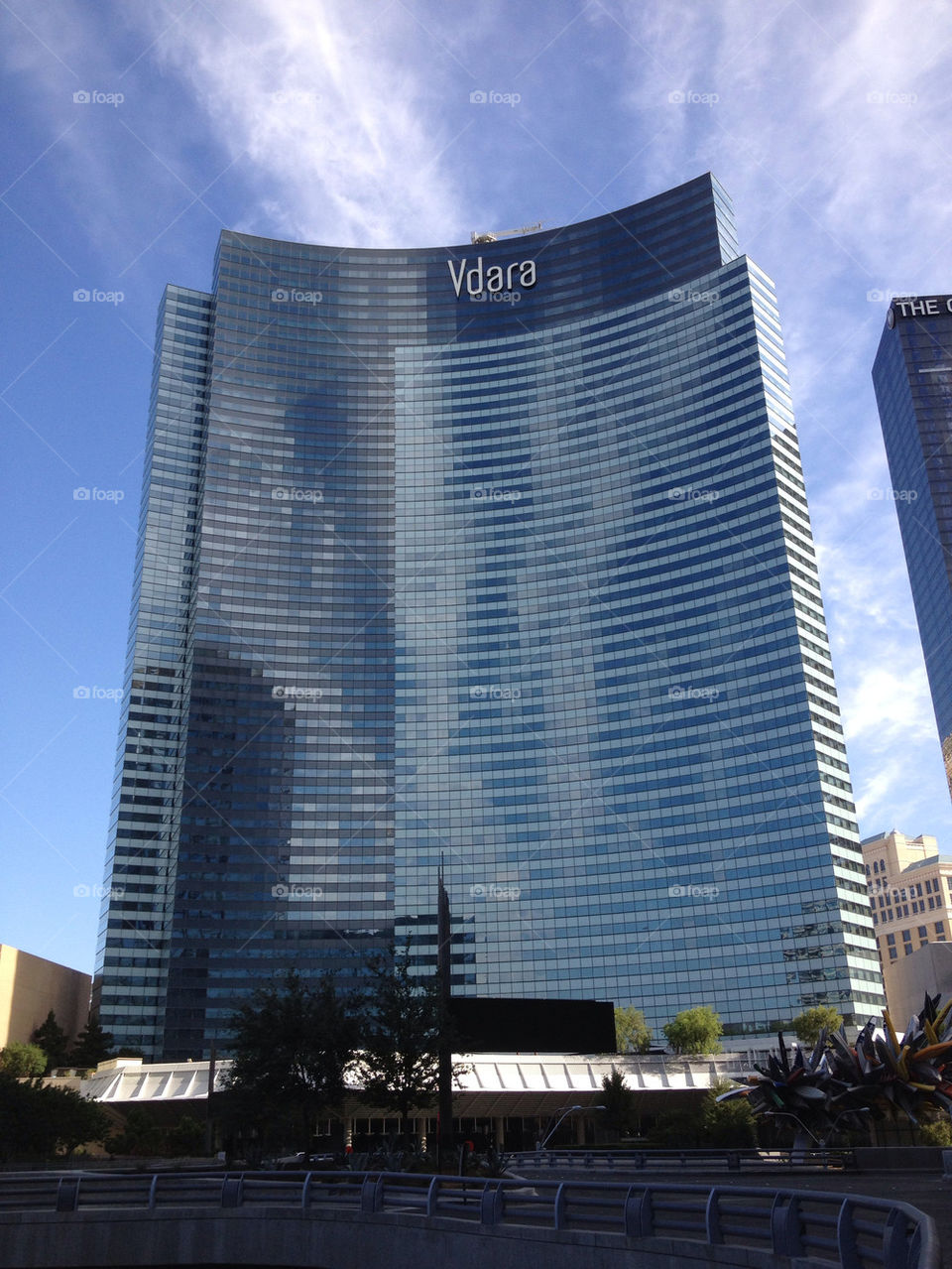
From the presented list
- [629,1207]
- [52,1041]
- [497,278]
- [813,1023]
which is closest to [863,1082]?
[629,1207]

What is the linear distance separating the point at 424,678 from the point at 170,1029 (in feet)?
214

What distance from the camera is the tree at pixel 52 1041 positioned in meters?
121

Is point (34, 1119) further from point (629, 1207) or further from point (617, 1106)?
point (629, 1207)

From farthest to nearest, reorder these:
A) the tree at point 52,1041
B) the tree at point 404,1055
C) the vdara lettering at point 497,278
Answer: the vdara lettering at point 497,278 < the tree at point 52,1041 < the tree at point 404,1055

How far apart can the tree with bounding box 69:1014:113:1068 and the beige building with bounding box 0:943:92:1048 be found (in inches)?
234

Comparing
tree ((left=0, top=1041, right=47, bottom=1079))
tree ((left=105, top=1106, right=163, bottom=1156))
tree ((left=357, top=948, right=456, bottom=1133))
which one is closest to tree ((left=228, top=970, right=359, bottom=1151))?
tree ((left=357, top=948, right=456, bottom=1133))

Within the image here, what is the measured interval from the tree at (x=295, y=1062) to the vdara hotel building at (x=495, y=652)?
9422 centimetres

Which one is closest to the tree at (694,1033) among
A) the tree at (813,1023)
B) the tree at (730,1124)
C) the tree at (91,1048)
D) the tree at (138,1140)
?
the tree at (813,1023)

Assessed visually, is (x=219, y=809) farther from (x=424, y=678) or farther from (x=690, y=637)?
(x=690, y=637)

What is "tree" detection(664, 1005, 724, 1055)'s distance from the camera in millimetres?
123188

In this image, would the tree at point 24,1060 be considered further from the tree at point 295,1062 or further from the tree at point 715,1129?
the tree at point 715,1129

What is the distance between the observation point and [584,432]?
571ft

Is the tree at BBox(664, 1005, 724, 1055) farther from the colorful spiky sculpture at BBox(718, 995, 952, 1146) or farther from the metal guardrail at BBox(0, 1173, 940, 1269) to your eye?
the metal guardrail at BBox(0, 1173, 940, 1269)

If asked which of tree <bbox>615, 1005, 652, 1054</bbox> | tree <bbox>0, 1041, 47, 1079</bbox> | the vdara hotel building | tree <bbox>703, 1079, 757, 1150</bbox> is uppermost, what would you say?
the vdara hotel building
